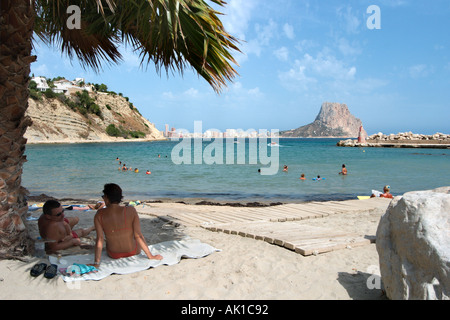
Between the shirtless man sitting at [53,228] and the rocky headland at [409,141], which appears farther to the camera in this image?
the rocky headland at [409,141]

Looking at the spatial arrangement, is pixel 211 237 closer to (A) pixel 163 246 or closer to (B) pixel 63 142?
(A) pixel 163 246

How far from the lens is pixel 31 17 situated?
4.08 m

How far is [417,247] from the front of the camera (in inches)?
105

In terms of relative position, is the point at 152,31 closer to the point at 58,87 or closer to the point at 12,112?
the point at 12,112

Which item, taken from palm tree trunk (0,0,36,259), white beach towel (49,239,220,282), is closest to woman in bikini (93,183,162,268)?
white beach towel (49,239,220,282)

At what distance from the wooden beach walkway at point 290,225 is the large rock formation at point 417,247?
165 cm

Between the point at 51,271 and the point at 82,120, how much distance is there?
2875 inches

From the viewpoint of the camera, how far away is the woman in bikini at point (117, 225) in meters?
4.17

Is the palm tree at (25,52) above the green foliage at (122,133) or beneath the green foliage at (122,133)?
beneath

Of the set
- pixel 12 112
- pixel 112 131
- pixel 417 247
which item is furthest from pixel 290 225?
pixel 112 131

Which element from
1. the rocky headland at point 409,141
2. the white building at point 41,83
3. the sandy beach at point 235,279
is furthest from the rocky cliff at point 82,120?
the sandy beach at point 235,279

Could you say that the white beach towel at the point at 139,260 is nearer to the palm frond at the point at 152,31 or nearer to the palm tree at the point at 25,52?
the palm tree at the point at 25,52
